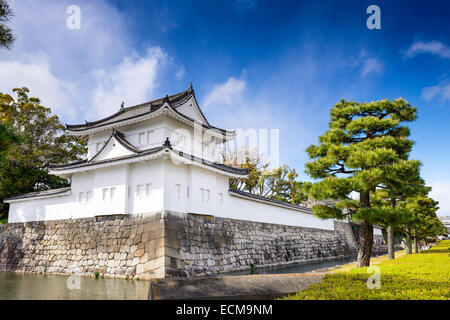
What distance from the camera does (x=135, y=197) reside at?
1276cm

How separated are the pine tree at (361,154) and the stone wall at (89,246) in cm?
619

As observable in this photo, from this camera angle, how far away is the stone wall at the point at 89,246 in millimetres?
11445

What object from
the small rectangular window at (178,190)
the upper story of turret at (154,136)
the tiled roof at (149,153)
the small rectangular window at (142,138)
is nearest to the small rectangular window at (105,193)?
the upper story of turret at (154,136)

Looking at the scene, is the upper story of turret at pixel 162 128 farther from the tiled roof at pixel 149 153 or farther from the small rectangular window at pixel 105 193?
the small rectangular window at pixel 105 193

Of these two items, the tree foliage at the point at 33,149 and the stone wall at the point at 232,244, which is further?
the tree foliage at the point at 33,149

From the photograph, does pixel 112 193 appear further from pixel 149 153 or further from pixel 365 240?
pixel 365 240

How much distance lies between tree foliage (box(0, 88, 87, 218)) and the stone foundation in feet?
13.0

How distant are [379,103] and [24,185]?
21519 millimetres

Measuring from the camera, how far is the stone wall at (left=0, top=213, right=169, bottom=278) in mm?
11445

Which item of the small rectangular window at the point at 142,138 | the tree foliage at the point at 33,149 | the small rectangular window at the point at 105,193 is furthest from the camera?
the tree foliage at the point at 33,149

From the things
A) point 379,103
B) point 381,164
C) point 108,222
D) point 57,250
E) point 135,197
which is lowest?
point 57,250

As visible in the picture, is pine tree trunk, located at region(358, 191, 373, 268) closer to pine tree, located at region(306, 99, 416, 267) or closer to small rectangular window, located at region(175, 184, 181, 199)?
pine tree, located at region(306, 99, 416, 267)
